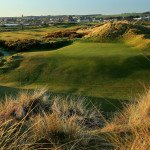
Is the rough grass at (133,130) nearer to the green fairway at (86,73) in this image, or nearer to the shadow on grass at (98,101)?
the shadow on grass at (98,101)

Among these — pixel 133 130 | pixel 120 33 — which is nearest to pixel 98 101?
pixel 133 130

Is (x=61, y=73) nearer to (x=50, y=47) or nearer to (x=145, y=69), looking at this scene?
(x=145, y=69)

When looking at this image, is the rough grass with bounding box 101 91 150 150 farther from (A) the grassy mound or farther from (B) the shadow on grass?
(A) the grassy mound

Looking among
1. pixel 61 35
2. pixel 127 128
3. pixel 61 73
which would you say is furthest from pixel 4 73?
pixel 61 35

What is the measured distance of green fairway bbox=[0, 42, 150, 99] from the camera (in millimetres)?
22406

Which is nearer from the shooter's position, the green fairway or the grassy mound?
the green fairway

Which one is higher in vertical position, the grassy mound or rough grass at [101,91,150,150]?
rough grass at [101,91,150,150]

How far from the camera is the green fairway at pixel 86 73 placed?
882 inches

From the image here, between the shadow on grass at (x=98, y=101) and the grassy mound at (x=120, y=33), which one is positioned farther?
the grassy mound at (x=120, y=33)

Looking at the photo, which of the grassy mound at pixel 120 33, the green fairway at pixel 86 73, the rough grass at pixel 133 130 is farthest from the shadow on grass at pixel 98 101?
the grassy mound at pixel 120 33

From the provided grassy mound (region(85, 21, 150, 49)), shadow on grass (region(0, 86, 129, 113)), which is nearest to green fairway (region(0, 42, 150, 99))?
shadow on grass (region(0, 86, 129, 113))

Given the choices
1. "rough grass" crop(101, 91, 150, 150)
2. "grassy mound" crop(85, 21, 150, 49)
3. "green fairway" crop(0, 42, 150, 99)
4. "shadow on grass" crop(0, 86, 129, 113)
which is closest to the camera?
"rough grass" crop(101, 91, 150, 150)

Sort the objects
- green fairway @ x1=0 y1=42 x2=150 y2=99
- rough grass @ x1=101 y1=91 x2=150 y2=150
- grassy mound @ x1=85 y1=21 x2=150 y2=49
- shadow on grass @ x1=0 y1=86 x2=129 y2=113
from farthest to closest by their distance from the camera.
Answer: grassy mound @ x1=85 y1=21 x2=150 y2=49 → green fairway @ x1=0 y1=42 x2=150 y2=99 → shadow on grass @ x1=0 y1=86 x2=129 y2=113 → rough grass @ x1=101 y1=91 x2=150 y2=150

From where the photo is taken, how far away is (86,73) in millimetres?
25531
